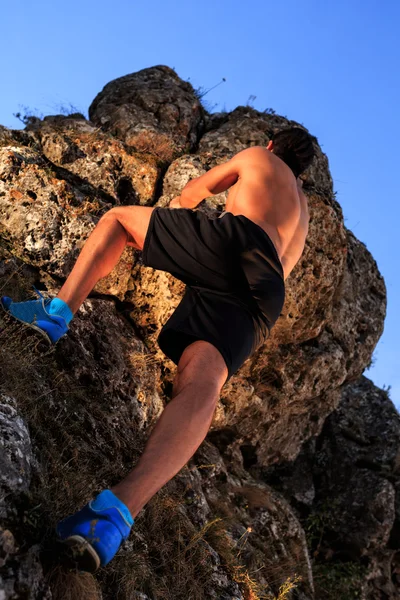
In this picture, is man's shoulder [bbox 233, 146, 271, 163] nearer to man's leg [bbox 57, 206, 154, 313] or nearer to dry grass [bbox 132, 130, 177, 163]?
man's leg [bbox 57, 206, 154, 313]

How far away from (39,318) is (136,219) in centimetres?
93

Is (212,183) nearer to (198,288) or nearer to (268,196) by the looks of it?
(268,196)

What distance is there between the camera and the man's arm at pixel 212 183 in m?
3.91

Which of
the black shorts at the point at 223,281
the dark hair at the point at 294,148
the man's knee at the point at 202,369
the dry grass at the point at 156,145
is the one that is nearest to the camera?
the man's knee at the point at 202,369

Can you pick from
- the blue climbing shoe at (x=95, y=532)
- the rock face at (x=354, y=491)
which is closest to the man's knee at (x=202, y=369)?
the blue climbing shoe at (x=95, y=532)

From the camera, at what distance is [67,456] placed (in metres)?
3.34

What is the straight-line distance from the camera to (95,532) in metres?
2.23

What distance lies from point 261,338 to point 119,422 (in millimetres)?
1528

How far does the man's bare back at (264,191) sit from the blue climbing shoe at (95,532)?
1958mm

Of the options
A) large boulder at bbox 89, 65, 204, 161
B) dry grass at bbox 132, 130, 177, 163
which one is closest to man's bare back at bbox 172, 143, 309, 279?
dry grass at bbox 132, 130, 177, 163

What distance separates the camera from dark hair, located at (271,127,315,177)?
4094 mm

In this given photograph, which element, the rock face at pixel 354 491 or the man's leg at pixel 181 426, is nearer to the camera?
the man's leg at pixel 181 426

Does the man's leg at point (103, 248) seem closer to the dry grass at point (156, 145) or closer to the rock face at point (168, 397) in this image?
the rock face at point (168, 397)

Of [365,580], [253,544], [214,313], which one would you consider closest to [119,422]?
[214,313]
